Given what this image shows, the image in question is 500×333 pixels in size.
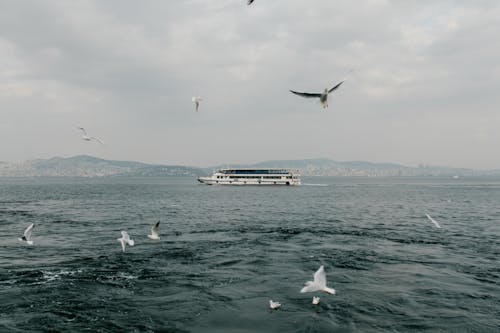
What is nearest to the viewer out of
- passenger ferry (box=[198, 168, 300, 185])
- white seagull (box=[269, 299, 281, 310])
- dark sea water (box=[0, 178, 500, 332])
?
dark sea water (box=[0, 178, 500, 332])

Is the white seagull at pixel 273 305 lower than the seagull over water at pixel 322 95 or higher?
lower

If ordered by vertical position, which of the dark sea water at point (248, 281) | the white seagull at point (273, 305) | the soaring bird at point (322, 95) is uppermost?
the soaring bird at point (322, 95)

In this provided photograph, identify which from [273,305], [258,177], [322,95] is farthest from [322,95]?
[258,177]

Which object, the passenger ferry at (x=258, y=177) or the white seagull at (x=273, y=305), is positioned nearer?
the white seagull at (x=273, y=305)

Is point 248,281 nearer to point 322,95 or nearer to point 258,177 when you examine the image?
point 322,95

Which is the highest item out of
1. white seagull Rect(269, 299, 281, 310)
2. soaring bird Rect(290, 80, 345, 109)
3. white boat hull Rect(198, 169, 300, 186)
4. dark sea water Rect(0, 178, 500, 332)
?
soaring bird Rect(290, 80, 345, 109)

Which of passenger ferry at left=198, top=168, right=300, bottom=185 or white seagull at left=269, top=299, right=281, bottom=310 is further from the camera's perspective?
passenger ferry at left=198, top=168, right=300, bottom=185

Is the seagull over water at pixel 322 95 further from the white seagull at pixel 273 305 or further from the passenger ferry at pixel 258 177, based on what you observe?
the passenger ferry at pixel 258 177

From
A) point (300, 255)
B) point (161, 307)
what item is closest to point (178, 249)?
point (300, 255)

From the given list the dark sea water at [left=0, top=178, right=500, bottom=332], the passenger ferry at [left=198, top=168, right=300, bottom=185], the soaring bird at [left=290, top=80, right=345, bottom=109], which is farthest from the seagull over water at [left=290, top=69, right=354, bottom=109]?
the passenger ferry at [left=198, top=168, right=300, bottom=185]

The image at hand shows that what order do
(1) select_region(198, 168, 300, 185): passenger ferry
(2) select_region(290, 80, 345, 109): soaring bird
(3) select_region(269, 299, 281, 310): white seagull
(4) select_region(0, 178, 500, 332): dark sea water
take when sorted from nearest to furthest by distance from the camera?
1. (2) select_region(290, 80, 345, 109): soaring bird
2. (4) select_region(0, 178, 500, 332): dark sea water
3. (3) select_region(269, 299, 281, 310): white seagull
4. (1) select_region(198, 168, 300, 185): passenger ferry

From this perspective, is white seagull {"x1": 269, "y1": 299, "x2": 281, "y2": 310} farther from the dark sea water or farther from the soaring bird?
the soaring bird

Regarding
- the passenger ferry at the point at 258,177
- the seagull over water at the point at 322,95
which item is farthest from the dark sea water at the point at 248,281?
the passenger ferry at the point at 258,177

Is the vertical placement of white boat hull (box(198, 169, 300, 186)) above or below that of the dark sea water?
above
